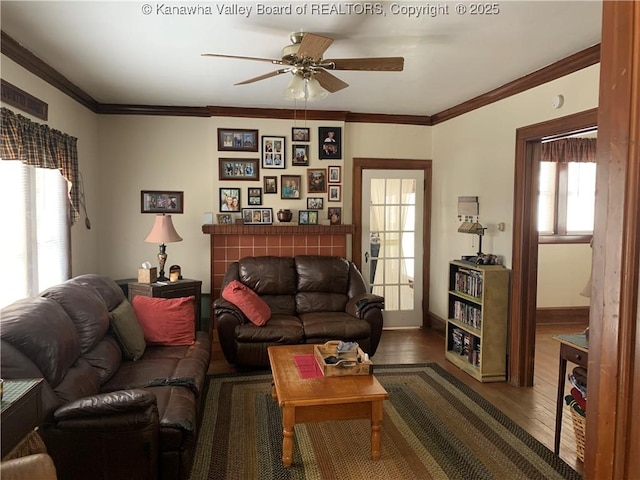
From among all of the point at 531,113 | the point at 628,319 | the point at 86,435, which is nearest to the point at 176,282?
the point at 86,435

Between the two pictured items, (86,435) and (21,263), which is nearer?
(86,435)

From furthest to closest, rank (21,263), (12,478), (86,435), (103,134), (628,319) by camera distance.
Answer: (103,134) < (21,263) < (86,435) < (12,478) < (628,319)

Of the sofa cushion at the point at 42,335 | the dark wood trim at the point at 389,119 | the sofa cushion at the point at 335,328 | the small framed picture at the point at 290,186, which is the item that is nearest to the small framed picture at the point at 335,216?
the small framed picture at the point at 290,186

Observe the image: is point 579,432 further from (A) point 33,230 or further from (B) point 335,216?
(A) point 33,230

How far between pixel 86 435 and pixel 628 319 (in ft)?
7.34

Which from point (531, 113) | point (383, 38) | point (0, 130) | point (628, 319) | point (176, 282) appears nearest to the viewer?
point (628, 319)

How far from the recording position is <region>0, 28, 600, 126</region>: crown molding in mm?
3186

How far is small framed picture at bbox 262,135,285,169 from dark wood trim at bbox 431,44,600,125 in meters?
2.00

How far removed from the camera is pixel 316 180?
215 inches

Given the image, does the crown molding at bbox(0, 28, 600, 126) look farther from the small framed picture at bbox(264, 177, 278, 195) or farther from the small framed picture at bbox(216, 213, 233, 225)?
the small framed picture at bbox(216, 213, 233, 225)

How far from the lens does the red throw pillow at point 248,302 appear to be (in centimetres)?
420

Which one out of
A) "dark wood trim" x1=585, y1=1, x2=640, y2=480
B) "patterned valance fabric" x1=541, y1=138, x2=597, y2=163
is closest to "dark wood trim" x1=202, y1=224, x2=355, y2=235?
"patterned valance fabric" x1=541, y1=138, x2=597, y2=163

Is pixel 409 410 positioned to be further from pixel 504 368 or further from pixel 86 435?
pixel 86 435

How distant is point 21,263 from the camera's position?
3.29m
